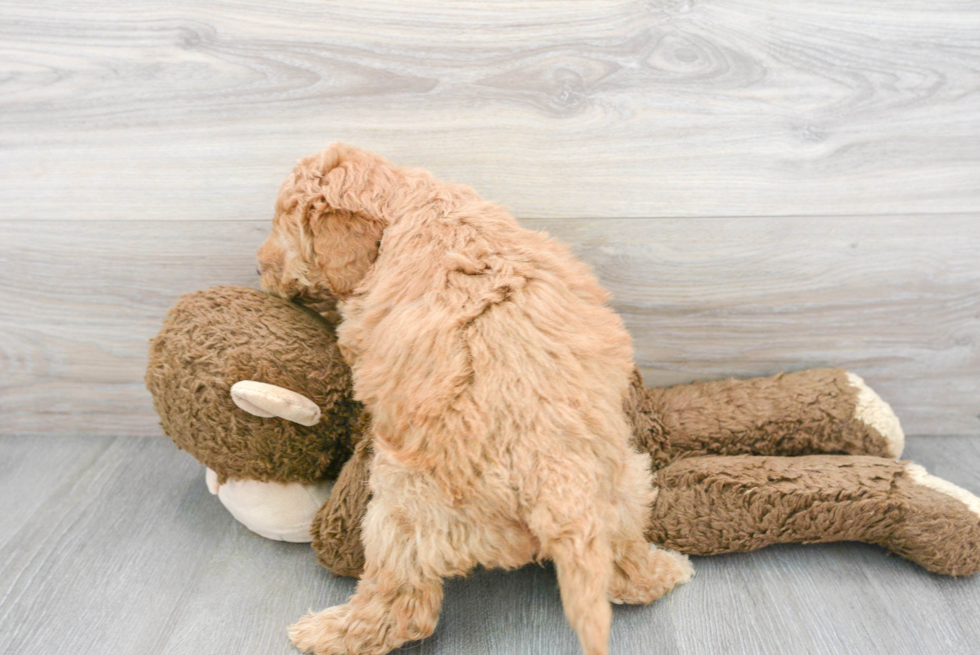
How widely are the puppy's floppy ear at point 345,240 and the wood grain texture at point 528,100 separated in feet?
0.96

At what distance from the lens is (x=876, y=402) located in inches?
45.7

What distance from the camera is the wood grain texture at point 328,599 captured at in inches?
36.3

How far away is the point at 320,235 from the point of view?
35.6 inches

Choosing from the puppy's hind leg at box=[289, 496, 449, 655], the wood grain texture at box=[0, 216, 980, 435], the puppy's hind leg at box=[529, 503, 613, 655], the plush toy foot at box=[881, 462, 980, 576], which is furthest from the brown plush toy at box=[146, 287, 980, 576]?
the puppy's hind leg at box=[529, 503, 613, 655]

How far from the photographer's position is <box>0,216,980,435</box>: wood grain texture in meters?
1.19

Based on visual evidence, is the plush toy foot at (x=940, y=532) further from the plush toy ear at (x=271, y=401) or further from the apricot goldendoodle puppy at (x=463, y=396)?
the plush toy ear at (x=271, y=401)

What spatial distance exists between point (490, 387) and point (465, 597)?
1.34ft

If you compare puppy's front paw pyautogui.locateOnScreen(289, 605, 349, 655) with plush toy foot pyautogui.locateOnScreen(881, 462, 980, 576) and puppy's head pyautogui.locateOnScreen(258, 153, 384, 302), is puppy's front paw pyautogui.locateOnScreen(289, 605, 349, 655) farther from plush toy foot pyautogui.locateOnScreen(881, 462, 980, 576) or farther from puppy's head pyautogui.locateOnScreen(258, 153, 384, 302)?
plush toy foot pyautogui.locateOnScreen(881, 462, 980, 576)

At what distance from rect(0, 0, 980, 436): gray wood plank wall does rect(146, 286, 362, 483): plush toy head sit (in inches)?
9.6

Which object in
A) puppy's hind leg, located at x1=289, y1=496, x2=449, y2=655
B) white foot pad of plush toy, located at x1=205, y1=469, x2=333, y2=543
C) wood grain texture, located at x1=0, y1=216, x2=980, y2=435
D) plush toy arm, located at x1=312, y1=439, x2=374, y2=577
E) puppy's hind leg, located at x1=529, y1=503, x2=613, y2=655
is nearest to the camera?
puppy's hind leg, located at x1=529, y1=503, x2=613, y2=655

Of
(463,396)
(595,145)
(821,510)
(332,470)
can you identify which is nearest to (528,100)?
(595,145)

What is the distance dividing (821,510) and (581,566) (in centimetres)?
48

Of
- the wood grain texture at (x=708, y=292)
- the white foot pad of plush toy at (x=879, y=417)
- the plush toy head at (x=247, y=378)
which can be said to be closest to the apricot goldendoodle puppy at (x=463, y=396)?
the plush toy head at (x=247, y=378)

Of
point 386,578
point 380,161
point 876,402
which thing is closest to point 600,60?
point 380,161
